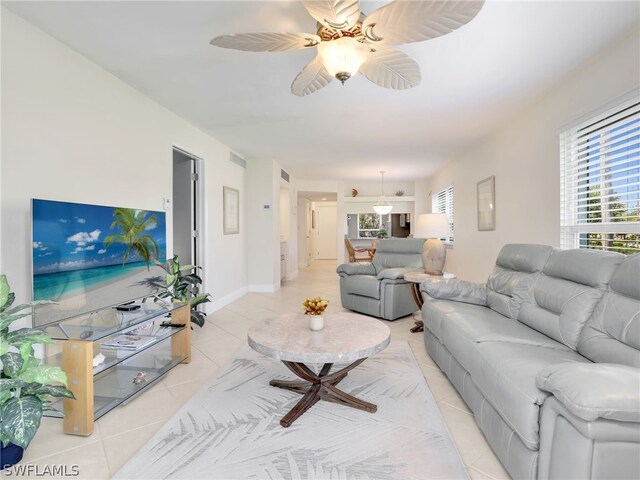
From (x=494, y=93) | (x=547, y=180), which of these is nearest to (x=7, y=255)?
(x=494, y=93)

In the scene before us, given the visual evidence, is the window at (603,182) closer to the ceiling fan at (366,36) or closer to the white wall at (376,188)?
the ceiling fan at (366,36)

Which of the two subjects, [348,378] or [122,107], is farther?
[122,107]

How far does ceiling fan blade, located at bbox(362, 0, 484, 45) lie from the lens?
1437mm

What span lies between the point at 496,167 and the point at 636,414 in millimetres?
3922

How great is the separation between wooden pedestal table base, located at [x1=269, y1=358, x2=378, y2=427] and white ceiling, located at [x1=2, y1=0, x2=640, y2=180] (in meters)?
2.15

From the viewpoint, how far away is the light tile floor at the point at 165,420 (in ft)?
5.35

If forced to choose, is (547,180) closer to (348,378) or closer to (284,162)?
(348,378)

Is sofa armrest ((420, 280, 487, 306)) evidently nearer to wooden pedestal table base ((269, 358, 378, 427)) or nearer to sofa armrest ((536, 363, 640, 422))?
wooden pedestal table base ((269, 358, 378, 427))

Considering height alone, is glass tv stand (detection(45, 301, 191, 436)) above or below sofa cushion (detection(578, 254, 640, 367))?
below

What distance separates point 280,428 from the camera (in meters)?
1.90

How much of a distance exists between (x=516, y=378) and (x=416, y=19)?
163 cm

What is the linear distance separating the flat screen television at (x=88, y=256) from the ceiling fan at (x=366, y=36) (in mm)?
1418

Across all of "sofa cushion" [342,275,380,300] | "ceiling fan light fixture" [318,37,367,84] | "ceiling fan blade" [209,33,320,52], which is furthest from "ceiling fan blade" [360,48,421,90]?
"sofa cushion" [342,275,380,300]

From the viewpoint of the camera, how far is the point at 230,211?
534cm
